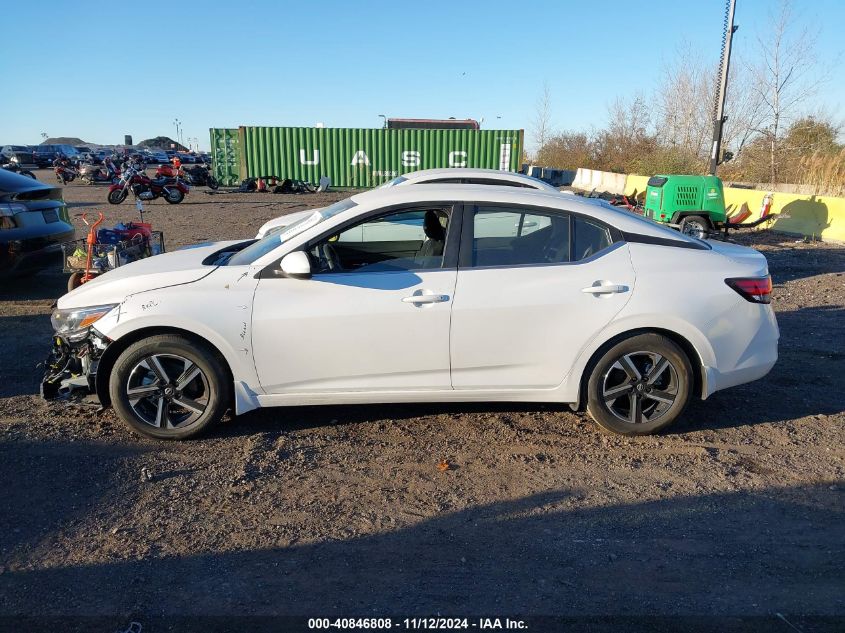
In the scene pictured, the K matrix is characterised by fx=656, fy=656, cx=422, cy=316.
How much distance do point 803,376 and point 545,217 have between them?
302cm

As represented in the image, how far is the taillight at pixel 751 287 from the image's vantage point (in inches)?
168

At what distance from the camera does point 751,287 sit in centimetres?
430

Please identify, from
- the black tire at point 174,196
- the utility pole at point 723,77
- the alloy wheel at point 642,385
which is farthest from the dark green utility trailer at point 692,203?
the black tire at point 174,196

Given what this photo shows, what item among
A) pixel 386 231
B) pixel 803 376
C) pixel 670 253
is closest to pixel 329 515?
pixel 386 231

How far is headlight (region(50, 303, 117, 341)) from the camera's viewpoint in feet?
13.7

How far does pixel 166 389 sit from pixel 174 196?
20.3 metres

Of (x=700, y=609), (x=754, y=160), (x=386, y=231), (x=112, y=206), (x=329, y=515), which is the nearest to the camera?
(x=700, y=609)

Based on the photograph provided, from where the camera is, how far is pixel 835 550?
3211 mm

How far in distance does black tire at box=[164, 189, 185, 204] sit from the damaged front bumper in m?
19.6

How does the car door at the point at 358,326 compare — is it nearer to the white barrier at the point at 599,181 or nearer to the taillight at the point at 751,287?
the taillight at the point at 751,287

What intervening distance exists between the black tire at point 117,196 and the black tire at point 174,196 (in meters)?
1.34

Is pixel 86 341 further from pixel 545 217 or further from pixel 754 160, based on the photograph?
pixel 754 160

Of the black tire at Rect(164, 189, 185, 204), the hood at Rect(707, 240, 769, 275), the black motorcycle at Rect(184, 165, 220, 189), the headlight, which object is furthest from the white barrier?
the headlight

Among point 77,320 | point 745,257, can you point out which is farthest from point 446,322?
point 77,320
